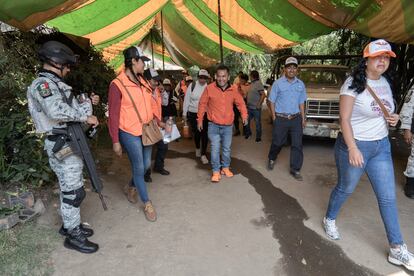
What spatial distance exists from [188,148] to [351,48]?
24.8ft

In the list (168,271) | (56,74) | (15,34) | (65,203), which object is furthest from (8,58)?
(168,271)

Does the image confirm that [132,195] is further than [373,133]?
Yes

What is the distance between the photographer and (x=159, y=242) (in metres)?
3.52

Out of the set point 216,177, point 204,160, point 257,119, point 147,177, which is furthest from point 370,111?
point 257,119

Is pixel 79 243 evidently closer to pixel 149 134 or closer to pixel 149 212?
pixel 149 212

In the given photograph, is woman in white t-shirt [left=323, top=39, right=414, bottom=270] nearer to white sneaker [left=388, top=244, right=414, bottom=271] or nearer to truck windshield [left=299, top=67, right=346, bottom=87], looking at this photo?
white sneaker [left=388, top=244, right=414, bottom=271]

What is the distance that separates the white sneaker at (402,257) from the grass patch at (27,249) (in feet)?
11.0

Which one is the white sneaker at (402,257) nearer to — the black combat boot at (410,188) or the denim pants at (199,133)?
the black combat boot at (410,188)

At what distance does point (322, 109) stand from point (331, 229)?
159 inches

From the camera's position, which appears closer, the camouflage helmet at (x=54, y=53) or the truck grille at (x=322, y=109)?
the camouflage helmet at (x=54, y=53)

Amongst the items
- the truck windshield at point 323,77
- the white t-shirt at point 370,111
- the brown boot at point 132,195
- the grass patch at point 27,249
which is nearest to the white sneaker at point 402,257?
the white t-shirt at point 370,111

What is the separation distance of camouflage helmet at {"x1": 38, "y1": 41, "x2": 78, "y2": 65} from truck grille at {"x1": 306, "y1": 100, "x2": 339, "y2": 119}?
5.54 m

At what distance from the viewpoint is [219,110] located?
508 centimetres

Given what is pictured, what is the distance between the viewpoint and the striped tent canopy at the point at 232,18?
3727 mm
